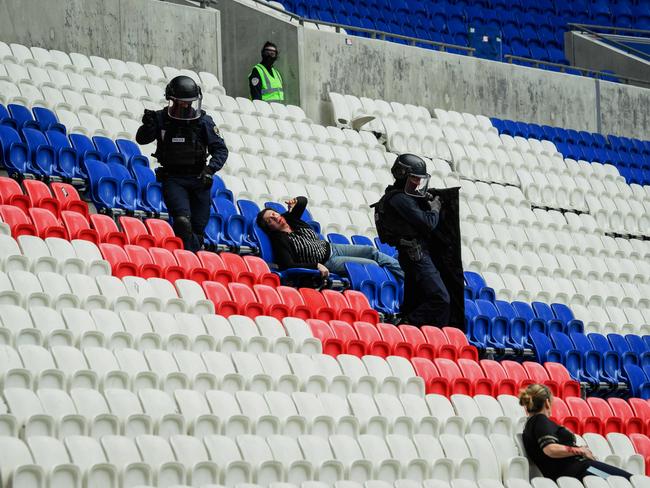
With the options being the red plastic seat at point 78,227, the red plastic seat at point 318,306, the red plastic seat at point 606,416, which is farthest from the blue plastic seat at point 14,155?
the red plastic seat at point 606,416

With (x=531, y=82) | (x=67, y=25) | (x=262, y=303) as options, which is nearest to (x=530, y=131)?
(x=531, y=82)

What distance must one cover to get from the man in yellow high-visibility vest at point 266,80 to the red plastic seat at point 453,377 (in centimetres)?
493

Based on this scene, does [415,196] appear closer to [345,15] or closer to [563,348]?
[563,348]

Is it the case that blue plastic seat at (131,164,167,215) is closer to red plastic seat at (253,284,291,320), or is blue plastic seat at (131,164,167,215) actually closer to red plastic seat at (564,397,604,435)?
red plastic seat at (253,284,291,320)

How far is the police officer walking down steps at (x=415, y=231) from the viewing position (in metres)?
9.28

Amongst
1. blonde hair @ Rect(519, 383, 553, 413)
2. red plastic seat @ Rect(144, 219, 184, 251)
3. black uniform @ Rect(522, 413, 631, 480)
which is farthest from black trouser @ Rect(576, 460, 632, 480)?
red plastic seat @ Rect(144, 219, 184, 251)

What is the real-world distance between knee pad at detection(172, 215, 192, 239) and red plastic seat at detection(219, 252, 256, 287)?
30 cm

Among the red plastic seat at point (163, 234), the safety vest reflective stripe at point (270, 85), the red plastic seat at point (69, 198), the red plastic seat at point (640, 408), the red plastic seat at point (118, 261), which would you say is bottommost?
the red plastic seat at point (640, 408)

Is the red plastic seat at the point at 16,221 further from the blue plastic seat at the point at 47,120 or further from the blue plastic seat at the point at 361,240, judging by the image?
the blue plastic seat at the point at 361,240

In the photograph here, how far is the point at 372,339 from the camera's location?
877cm

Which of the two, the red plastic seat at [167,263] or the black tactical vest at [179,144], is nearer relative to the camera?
the red plastic seat at [167,263]

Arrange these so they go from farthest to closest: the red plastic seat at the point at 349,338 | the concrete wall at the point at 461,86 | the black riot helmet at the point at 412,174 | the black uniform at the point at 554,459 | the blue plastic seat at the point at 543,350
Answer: the concrete wall at the point at 461,86, the blue plastic seat at the point at 543,350, the black riot helmet at the point at 412,174, the red plastic seat at the point at 349,338, the black uniform at the point at 554,459

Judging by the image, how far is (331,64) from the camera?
13.9m

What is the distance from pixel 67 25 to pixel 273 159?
2559 millimetres
